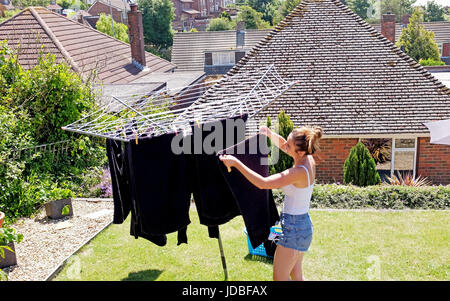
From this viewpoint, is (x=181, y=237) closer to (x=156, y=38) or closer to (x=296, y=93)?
(x=296, y=93)

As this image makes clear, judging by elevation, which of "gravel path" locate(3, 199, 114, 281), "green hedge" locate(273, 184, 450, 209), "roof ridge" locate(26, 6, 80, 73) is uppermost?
"roof ridge" locate(26, 6, 80, 73)

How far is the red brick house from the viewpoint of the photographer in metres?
14.2

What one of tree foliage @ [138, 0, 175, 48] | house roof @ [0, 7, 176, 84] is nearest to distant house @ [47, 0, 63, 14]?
tree foliage @ [138, 0, 175, 48]

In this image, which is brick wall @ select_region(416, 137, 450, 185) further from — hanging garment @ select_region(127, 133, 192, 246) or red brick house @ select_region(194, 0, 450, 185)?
hanging garment @ select_region(127, 133, 192, 246)

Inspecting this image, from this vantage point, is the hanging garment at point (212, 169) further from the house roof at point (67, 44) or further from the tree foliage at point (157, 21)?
the tree foliage at point (157, 21)

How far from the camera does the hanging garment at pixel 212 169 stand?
5.23 metres

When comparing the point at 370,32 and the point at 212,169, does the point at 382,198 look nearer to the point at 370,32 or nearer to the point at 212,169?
the point at 212,169

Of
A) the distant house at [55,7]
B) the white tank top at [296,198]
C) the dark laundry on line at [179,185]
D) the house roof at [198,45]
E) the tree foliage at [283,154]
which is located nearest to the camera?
the white tank top at [296,198]

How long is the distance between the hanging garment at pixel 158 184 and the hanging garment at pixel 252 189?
27.0 inches

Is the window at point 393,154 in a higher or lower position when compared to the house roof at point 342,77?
lower

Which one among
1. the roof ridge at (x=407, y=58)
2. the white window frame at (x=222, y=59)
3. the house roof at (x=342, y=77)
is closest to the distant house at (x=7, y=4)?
the white window frame at (x=222, y=59)

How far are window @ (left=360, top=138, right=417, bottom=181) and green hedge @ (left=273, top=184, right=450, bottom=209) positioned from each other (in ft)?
15.1
